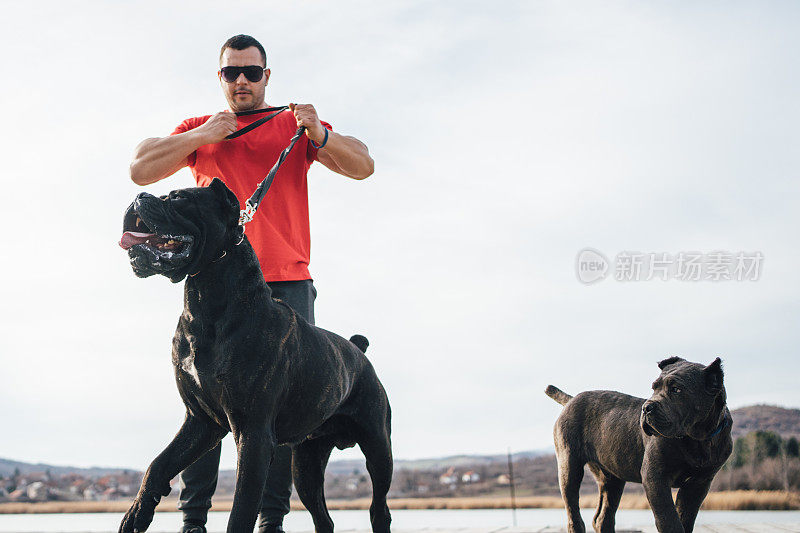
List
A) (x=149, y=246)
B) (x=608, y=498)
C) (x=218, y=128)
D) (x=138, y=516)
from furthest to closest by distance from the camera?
(x=608, y=498) → (x=218, y=128) → (x=138, y=516) → (x=149, y=246)

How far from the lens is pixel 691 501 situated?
3592 mm

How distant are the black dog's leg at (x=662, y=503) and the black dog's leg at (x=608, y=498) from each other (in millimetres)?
780

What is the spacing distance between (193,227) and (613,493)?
301cm

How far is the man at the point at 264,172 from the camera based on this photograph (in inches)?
136

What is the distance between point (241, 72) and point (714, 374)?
8.97ft

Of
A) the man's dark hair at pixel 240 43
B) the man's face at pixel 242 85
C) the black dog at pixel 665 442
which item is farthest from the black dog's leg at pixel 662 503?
the man's dark hair at pixel 240 43

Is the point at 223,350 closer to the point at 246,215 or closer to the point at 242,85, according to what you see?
the point at 246,215

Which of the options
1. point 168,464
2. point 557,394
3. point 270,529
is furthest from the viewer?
point 557,394

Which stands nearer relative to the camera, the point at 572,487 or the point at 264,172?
the point at 264,172

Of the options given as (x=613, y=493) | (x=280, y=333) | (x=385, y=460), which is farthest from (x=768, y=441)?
(x=280, y=333)

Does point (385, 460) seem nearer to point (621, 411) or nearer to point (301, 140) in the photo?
point (621, 411)

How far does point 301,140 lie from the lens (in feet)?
12.1

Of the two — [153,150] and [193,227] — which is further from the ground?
[153,150]

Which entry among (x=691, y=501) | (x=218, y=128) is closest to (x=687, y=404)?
(x=691, y=501)
